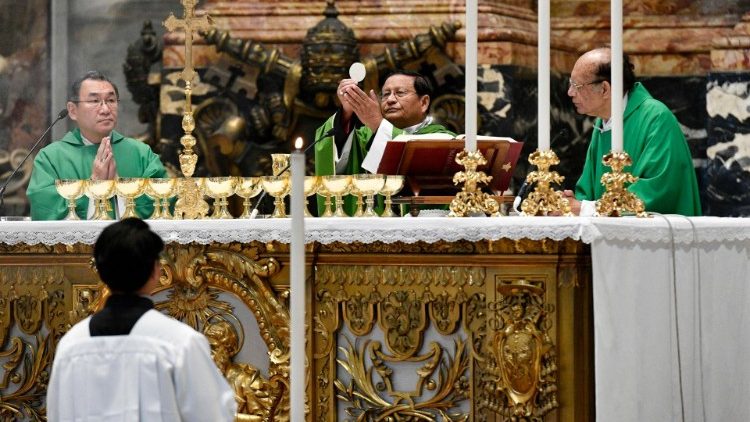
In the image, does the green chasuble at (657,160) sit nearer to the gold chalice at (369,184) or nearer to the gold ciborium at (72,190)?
the gold chalice at (369,184)

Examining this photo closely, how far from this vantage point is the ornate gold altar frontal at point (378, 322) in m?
5.55

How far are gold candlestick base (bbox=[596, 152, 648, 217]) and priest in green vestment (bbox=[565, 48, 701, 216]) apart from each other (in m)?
0.60

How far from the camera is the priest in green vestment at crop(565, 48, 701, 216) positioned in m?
6.73

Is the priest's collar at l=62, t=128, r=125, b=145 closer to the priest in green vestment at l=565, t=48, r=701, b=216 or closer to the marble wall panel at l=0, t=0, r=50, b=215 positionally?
the priest in green vestment at l=565, t=48, r=701, b=216

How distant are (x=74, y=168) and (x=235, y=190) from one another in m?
1.91

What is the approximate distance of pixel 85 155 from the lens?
321 inches

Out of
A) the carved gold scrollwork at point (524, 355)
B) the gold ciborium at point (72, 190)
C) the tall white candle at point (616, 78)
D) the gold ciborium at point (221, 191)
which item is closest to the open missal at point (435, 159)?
the tall white candle at point (616, 78)

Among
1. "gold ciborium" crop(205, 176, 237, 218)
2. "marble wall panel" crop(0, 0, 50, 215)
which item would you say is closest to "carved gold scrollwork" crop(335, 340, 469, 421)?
"gold ciborium" crop(205, 176, 237, 218)

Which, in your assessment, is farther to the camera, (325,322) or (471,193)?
(325,322)

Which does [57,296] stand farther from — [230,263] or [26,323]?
[230,263]

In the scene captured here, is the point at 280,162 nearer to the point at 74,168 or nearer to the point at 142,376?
the point at 74,168

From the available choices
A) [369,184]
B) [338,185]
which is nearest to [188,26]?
[338,185]

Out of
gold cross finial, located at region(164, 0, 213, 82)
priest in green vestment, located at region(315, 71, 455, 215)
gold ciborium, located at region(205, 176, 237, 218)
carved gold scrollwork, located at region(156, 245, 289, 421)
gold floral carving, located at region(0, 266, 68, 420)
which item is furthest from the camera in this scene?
priest in green vestment, located at region(315, 71, 455, 215)

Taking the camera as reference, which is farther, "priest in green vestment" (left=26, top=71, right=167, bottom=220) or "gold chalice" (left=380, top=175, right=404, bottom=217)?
"priest in green vestment" (left=26, top=71, right=167, bottom=220)
